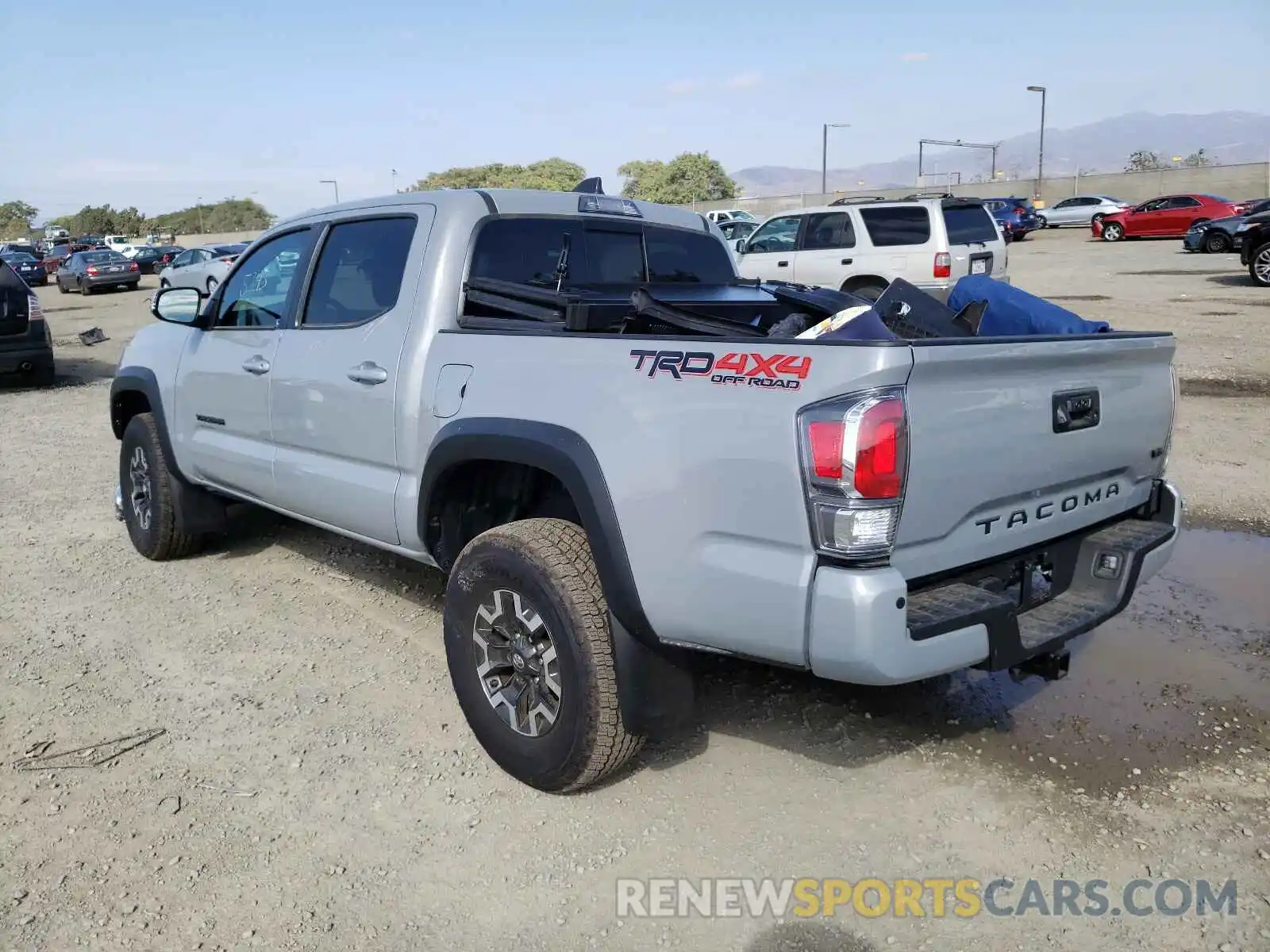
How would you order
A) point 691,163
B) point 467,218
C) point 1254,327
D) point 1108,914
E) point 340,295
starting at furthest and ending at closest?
1. point 691,163
2. point 1254,327
3. point 340,295
4. point 467,218
5. point 1108,914

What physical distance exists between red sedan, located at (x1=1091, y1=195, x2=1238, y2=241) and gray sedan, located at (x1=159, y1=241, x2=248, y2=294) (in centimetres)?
2722

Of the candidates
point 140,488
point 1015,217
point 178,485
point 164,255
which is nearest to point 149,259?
point 164,255

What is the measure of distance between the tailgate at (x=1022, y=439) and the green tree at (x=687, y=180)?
83978 millimetres

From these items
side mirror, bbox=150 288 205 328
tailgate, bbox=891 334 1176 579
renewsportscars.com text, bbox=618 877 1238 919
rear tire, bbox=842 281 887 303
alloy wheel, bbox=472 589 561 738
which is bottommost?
renewsportscars.com text, bbox=618 877 1238 919

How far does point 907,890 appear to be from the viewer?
2762mm

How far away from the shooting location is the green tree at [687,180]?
86188 millimetres

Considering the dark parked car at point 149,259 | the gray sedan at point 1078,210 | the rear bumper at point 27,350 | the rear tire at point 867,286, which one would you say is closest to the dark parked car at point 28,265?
the dark parked car at point 149,259

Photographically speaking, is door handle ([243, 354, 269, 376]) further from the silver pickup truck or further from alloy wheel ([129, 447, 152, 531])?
alloy wheel ([129, 447, 152, 531])

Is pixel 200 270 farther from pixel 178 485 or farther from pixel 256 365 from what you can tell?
pixel 256 365

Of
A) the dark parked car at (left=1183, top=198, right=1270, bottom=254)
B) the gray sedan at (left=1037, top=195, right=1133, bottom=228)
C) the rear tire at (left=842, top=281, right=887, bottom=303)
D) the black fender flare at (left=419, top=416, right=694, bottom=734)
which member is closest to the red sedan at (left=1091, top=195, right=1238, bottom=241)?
the dark parked car at (left=1183, top=198, right=1270, bottom=254)

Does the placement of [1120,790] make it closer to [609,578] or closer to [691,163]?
[609,578]

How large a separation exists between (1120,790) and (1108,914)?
2.13 feet

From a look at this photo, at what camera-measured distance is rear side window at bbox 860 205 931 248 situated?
41.3ft

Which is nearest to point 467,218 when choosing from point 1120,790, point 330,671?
point 330,671
